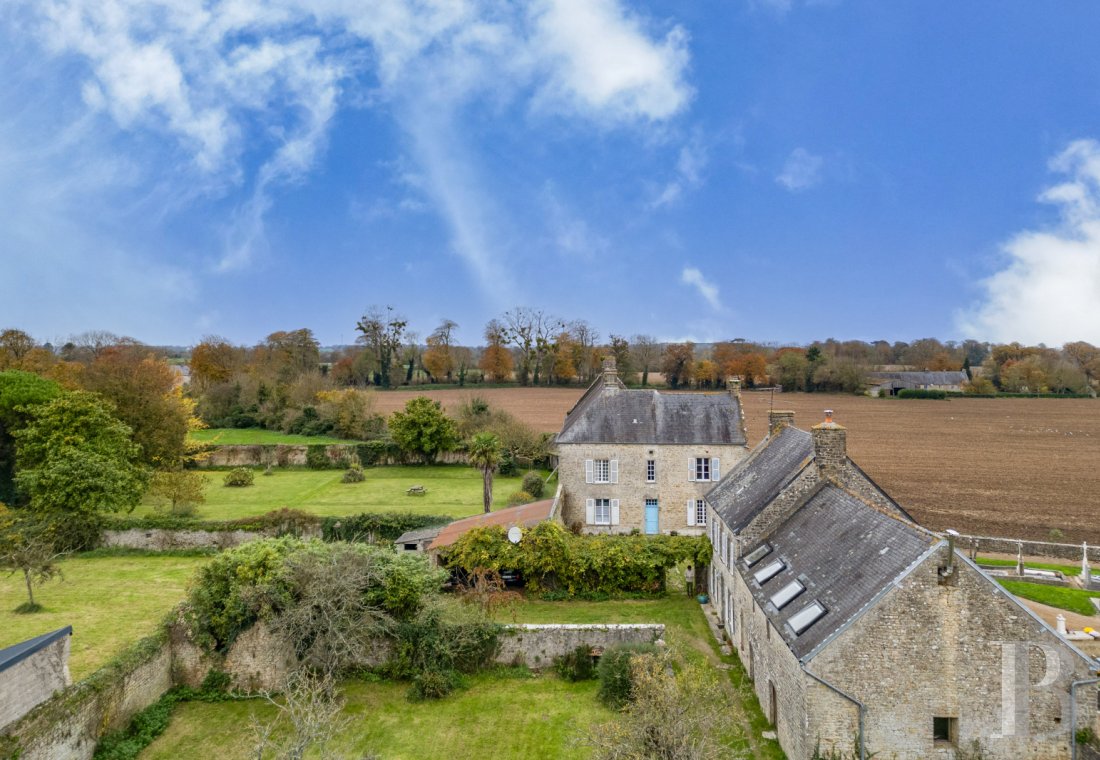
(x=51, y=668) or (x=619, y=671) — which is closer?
(x=51, y=668)

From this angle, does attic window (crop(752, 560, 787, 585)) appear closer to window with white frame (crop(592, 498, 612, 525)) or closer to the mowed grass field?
the mowed grass field

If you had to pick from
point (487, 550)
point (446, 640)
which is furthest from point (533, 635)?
point (487, 550)

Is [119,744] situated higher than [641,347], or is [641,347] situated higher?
[641,347]


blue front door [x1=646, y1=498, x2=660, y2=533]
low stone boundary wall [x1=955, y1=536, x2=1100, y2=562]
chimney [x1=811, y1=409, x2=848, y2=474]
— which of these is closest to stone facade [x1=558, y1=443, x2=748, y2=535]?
blue front door [x1=646, y1=498, x2=660, y2=533]

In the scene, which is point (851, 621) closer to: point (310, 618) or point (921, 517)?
point (310, 618)

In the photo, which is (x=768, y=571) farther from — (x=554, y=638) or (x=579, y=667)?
(x=554, y=638)
